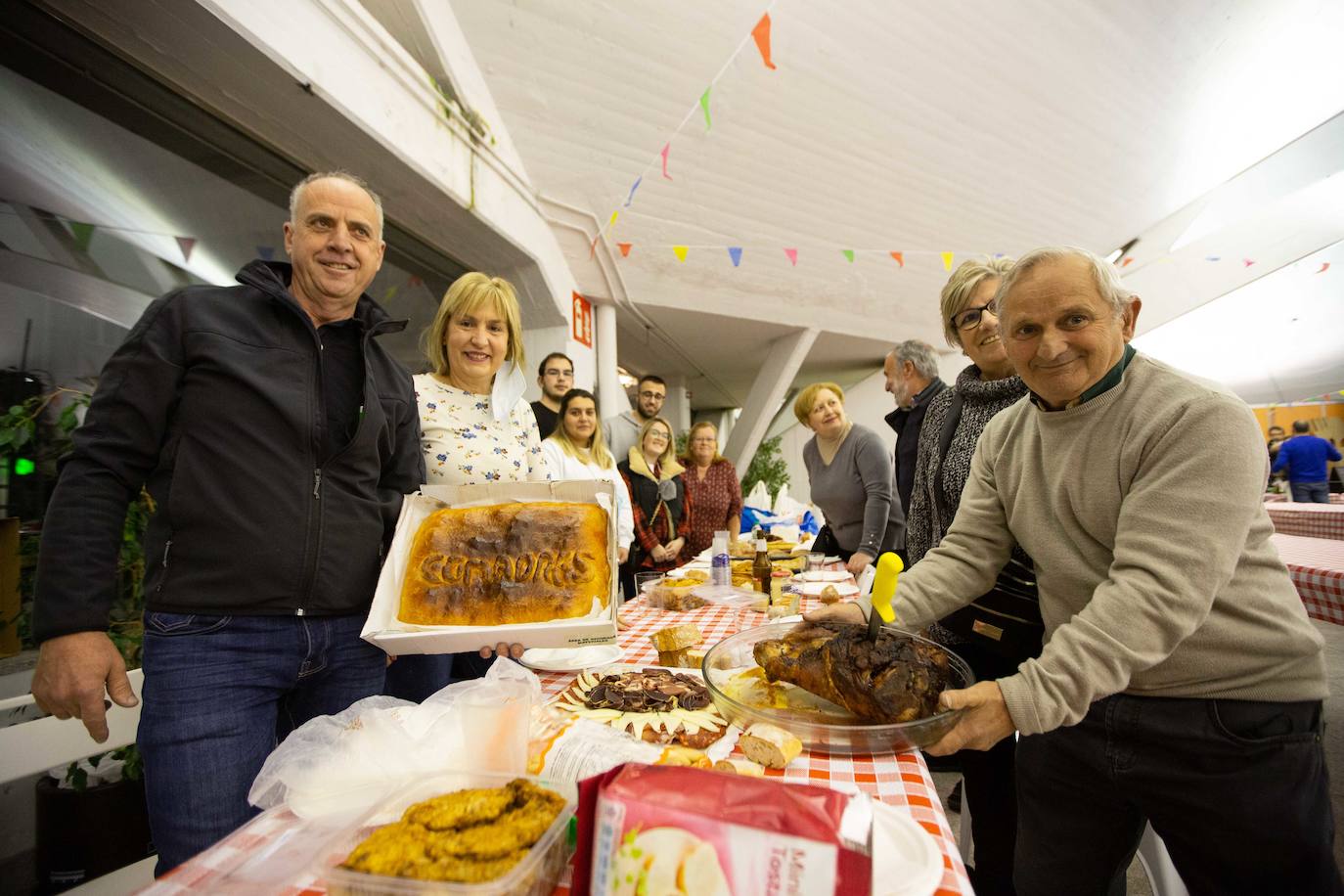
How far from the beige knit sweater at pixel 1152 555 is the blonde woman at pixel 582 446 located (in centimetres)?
255

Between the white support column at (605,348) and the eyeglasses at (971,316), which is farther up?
the white support column at (605,348)

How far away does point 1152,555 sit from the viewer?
934 mm

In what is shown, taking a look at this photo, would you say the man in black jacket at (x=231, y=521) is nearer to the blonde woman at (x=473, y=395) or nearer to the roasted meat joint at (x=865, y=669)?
the blonde woman at (x=473, y=395)

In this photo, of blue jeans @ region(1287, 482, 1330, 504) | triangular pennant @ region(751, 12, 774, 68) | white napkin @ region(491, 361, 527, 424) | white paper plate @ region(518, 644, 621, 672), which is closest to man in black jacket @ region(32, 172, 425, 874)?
white paper plate @ region(518, 644, 621, 672)

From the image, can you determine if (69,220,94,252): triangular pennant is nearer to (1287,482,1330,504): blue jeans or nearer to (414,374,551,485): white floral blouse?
(414,374,551,485): white floral blouse

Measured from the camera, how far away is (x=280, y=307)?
1.34 m

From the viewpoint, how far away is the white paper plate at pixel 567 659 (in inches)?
59.2

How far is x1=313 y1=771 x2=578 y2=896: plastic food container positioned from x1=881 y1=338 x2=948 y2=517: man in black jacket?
2375 mm

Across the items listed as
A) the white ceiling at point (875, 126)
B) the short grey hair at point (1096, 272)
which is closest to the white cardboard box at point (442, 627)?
the short grey hair at point (1096, 272)

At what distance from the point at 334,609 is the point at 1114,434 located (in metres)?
1.75

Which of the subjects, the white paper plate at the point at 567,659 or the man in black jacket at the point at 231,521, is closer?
the man in black jacket at the point at 231,521

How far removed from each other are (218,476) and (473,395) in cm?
86

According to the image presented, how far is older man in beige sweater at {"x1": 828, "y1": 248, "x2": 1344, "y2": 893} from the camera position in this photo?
0.92 m

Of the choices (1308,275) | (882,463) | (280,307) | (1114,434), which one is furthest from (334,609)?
(1308,275)
